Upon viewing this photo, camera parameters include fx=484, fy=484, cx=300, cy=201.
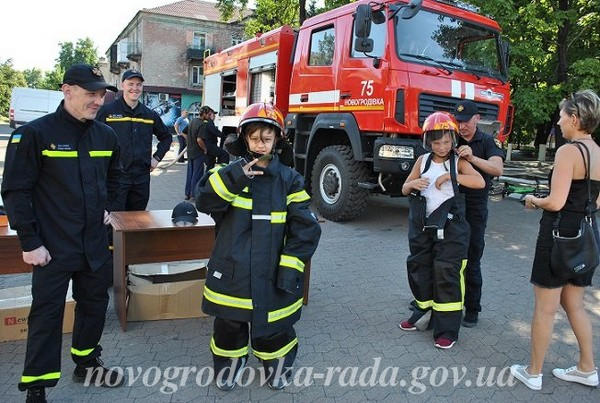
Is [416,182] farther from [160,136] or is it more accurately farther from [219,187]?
[160,136]

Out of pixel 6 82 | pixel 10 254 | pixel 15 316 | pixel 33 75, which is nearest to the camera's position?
pixel 10 254

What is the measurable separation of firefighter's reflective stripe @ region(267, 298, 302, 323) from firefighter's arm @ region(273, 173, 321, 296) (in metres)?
0.10

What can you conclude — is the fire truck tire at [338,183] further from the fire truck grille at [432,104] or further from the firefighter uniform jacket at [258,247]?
the firefighter uniform jacket at [258,247]

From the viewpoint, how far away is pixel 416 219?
351cm

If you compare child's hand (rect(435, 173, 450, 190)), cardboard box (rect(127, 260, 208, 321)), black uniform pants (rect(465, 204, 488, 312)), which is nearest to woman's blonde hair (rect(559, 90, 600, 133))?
child's hand (rect(435, 173, 450, 190))

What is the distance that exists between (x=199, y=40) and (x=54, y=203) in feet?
148

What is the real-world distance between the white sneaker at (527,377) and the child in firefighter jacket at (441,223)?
0.48m

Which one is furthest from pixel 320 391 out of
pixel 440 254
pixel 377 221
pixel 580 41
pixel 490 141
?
pixel 580 41

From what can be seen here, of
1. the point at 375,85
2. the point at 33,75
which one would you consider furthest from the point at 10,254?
the point at 33,75

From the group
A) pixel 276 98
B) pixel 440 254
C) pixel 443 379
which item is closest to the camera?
pixel 443 379

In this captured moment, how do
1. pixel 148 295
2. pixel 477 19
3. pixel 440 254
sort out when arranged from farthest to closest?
pixel 477 19 < pixel 148 295 < pixel 440 254

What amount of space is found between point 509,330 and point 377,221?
389 cm

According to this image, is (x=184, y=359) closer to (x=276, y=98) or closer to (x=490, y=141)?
(x=490, y=141)

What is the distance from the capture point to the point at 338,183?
715 centimetres
